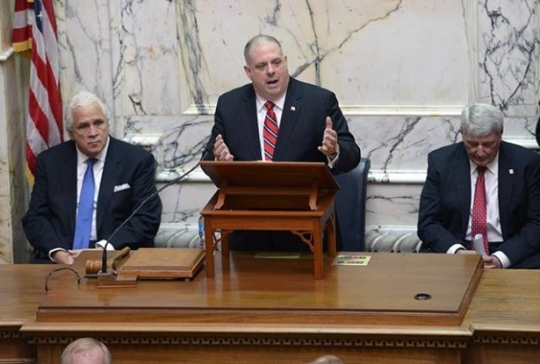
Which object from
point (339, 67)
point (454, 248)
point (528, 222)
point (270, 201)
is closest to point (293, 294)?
point (270, 201)

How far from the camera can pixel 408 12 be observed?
789cm

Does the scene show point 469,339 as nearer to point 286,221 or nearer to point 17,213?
point 286,221

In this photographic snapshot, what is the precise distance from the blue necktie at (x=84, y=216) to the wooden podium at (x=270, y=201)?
175 centimetres

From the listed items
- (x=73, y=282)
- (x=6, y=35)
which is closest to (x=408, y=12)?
(x=6, y=35)

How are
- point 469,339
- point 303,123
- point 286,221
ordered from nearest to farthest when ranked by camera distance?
point 469,339 → point 286,221 → point 303,123

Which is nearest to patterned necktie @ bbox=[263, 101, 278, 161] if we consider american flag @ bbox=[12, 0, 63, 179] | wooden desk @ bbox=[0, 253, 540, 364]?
Result: wooden desk @ bbox=[0, 253, 540, 364]

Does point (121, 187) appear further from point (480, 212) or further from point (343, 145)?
point (480, 212)

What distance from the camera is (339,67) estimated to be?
26.4 ft

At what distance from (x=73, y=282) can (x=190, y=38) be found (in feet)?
8.49

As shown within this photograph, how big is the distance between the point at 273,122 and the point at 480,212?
52.0 inches

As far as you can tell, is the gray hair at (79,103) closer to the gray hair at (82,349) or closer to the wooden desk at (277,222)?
the wooden desk at (277,222)

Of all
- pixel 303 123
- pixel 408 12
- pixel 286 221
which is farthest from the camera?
pixel 408 12

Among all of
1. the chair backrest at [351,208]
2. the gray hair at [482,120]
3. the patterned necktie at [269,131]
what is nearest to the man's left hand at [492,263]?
the gray hair at [482,120]

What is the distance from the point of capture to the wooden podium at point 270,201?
5730mm
